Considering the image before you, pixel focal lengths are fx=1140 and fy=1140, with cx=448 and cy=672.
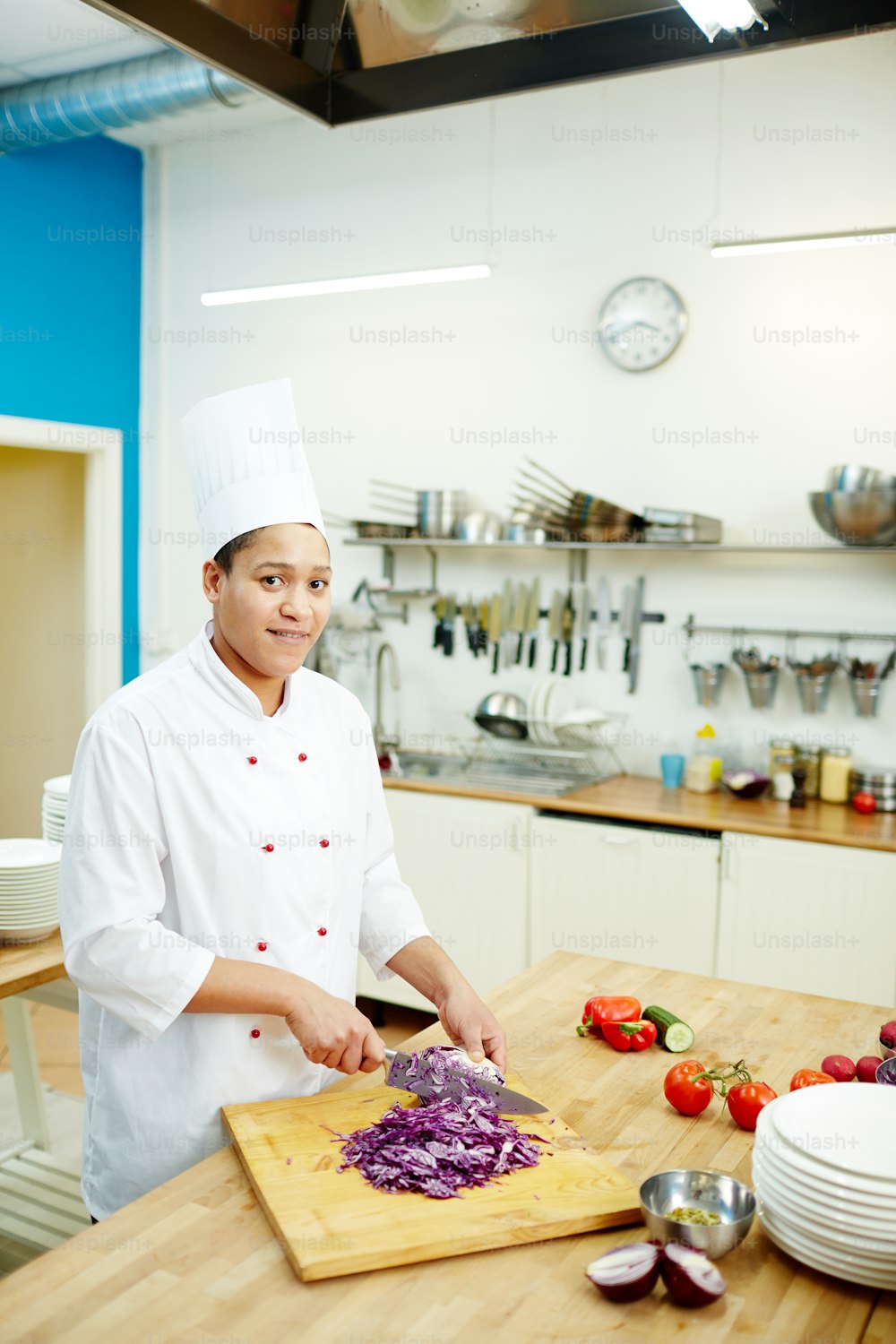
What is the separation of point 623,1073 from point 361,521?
3250mm

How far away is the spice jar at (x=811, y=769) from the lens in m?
4.07

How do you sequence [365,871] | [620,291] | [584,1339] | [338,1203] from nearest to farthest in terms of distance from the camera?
[584,1339] < [338,1203] < [365,871] < [620,291]

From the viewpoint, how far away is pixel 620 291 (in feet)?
14.5

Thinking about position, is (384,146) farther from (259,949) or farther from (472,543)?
(259,949)

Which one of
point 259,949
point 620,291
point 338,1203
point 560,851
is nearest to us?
point 338,1203

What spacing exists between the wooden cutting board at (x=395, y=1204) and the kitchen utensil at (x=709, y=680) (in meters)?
2.93

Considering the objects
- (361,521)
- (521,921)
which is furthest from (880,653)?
(361,521)

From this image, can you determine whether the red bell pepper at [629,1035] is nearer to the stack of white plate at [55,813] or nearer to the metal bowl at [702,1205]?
the metal bowl at [702,1205]

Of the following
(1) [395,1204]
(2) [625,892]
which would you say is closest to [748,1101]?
(1) [395,1204]

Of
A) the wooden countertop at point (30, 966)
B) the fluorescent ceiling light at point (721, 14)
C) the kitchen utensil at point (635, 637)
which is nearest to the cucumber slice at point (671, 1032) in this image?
the wooden countertop at point (30, 966)

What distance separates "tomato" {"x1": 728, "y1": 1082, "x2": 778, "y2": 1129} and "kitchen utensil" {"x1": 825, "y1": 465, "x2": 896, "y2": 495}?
2618mm

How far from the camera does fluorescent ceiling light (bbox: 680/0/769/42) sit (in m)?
1.32

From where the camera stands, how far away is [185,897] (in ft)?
5.29

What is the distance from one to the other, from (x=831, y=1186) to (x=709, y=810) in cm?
270
